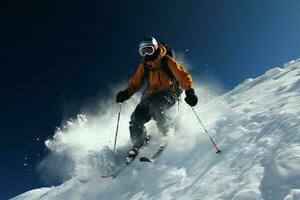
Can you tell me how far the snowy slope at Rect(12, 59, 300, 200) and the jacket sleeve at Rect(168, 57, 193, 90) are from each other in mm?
903

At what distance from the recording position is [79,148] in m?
13.1

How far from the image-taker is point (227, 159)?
6.45m

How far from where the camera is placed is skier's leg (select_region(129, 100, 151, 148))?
9555 millimetres

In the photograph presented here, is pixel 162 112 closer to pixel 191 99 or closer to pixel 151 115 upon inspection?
pixel 151 115

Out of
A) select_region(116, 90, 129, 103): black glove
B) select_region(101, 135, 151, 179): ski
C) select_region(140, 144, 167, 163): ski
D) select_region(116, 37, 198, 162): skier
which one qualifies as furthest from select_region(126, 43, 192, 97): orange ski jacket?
select_region(101, 135, 151, 179): ski

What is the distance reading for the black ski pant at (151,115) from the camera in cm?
955

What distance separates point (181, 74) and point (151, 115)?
1.20 meters

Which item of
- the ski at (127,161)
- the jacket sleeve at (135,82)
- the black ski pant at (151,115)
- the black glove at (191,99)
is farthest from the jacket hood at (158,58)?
the ski at (127,161)

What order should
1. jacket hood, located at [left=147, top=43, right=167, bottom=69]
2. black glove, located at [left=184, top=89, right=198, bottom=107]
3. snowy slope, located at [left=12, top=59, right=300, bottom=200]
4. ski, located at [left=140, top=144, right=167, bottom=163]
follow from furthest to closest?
1. jacket hood, located at [left=147, top=43, right=167, bottom=69]
2. black glove, located at [left=184, top=89, right=198, bottom=107]
3. ski, located at [left=140, top=144, right=167, bottom=163]
4. snowy slope, located at [left=12, top=59, right=300, bottom=200]

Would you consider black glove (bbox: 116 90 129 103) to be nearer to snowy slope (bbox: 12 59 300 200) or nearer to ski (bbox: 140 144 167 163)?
snowy slope (bbox: 12 59 300 200)

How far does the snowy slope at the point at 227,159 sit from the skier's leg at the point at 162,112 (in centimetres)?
28

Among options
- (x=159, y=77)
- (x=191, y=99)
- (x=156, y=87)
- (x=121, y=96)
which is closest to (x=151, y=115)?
(x=156, y=87)

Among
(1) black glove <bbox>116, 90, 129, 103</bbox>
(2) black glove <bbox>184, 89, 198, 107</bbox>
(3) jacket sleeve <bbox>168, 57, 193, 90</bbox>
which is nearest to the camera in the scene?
(2) black glove <bbox>184, 89, 198, 107</bbox>

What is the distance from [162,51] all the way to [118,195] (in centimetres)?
374
